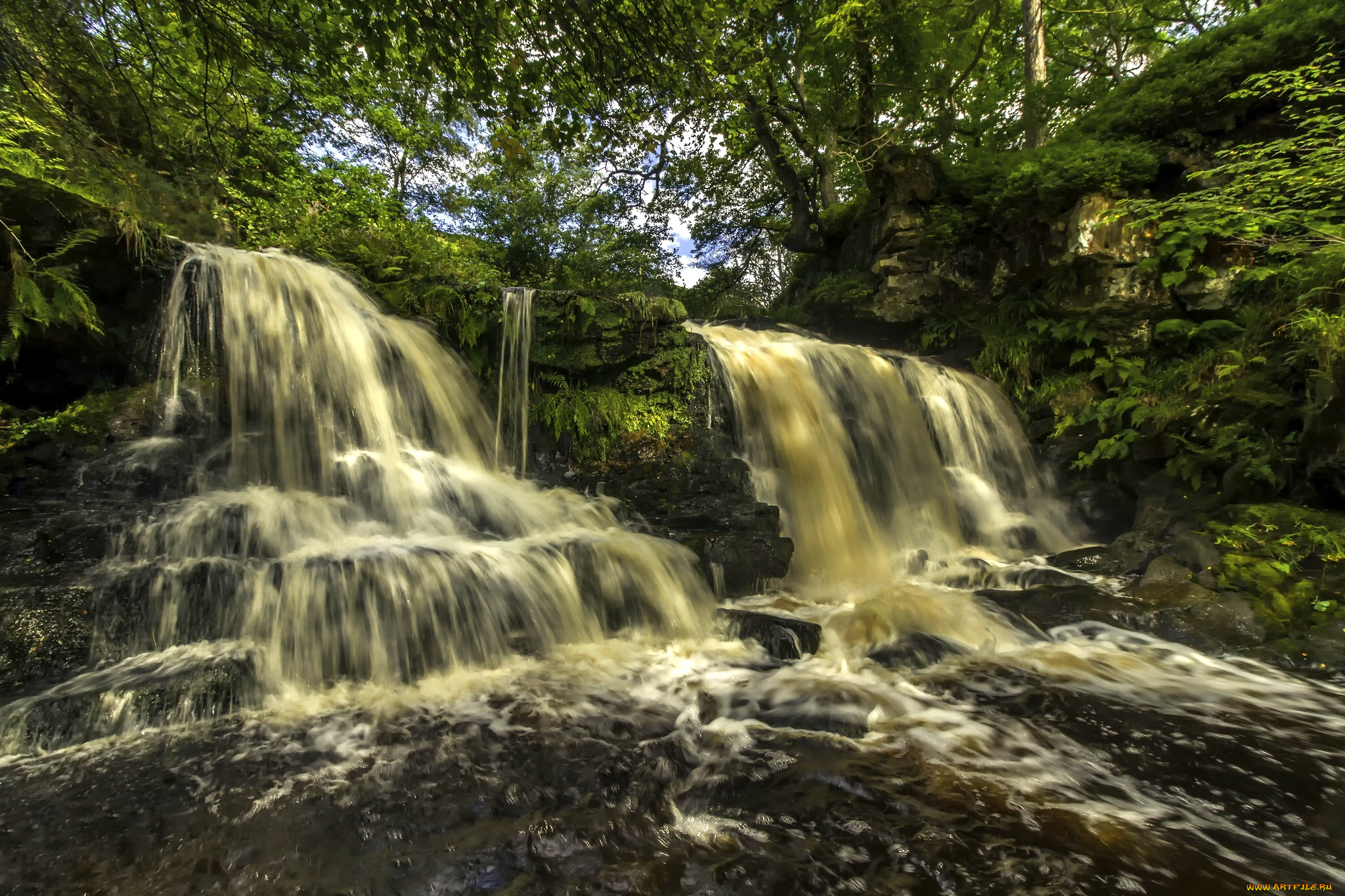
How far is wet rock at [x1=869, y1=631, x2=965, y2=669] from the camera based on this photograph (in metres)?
4.42

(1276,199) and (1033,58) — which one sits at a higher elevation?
(1033,58)

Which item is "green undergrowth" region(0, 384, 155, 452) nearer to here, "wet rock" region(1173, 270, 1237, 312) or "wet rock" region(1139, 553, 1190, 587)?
"wet rock" region(1139, 553, 1190, 587)

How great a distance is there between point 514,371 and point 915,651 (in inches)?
237

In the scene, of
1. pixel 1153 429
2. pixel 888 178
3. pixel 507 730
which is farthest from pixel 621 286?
pixel 507 730

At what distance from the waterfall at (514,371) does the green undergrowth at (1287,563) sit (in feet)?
25.5

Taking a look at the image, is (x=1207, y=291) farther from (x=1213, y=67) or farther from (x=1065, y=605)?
(x=1065, y=605)

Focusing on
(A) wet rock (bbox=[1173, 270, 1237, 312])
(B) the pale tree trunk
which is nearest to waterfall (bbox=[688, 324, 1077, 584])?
(A) wet rock (bbox=[1173, 270, 1237, 312])

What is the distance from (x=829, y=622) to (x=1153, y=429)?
217 inches

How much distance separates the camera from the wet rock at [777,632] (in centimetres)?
466

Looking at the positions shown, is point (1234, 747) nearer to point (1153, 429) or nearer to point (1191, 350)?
point (1153, 429)

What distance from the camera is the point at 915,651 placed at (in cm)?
452

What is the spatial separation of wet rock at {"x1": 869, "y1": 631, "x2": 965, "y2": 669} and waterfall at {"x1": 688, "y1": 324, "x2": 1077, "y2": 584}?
206cm

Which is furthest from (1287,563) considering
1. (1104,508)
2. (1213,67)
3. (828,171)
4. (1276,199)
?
(828,171)

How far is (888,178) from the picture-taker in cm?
1105
